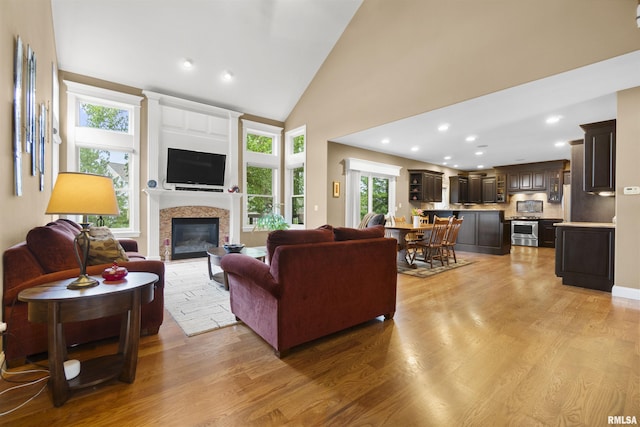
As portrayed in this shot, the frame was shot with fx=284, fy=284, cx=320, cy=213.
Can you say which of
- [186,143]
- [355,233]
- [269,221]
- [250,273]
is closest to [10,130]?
[250,273]

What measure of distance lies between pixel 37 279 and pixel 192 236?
4586mm

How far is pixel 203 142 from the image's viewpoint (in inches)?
252

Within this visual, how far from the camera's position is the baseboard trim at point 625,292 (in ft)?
11.3

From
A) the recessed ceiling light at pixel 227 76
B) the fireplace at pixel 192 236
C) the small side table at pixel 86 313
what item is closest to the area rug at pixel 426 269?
the small side table at pixel 86 313

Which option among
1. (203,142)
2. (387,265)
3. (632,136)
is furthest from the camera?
(203,142)

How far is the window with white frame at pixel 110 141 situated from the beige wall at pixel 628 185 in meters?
7.70

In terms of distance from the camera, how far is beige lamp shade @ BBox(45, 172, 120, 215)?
1.65 m

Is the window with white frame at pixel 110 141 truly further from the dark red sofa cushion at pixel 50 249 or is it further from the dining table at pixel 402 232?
the dining table at pixel 402 232

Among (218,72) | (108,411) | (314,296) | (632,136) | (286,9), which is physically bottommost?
(108,411)

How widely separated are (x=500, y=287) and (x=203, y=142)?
6261 mm

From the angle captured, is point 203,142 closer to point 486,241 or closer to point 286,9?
point 286,9

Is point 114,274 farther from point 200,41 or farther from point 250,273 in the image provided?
point 200,41

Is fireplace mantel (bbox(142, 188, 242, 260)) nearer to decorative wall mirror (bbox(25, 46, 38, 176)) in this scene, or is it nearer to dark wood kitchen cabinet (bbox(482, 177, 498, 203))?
decorative wall mirror (bbox(25, 46, 38, 176))

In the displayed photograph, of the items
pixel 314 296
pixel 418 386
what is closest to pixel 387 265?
pixel 314 296
